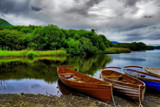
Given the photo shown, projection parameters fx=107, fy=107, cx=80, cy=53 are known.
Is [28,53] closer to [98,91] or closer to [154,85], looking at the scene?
[98,91]

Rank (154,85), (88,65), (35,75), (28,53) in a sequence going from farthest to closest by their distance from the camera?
(28,53), (88,65), (35,75), (154,85)

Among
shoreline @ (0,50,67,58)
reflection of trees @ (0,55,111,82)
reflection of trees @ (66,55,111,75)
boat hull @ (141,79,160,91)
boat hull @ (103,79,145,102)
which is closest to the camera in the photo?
boat hull @ (103,79,145,102)

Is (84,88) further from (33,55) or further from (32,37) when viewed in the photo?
(32,37)

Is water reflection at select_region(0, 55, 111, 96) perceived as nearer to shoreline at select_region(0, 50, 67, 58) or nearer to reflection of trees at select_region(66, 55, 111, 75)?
reflection of trees at select_region(66, 55, 111, 75)

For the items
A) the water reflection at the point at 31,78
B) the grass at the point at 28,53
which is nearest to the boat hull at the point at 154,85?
the water reflection at the point at 31,78

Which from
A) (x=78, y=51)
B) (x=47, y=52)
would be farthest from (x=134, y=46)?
(x=47, y=52)

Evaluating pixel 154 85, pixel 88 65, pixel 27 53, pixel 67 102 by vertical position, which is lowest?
pixel 88 65

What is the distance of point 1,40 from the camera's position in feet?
158

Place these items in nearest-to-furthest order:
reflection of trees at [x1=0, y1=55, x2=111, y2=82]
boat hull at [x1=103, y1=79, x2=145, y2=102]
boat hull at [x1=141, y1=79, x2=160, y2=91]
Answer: boat hull at [x1=103, y1=79, x2=145, y2=102] < boat hull at [x1=141, y1=79, x2=160, y2=91] < reflection of trees at [x1=0, y1=55, x2=111, y2=82]

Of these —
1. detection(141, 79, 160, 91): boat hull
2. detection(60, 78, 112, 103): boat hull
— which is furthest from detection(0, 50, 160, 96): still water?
detection(141, 79, 160, 91): boat hull

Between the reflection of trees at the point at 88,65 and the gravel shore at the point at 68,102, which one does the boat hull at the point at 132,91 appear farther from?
the reflection of trees at the point at 88,65

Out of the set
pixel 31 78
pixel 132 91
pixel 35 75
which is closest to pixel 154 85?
pixel 132 91

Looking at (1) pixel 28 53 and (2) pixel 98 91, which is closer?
(2) pixel 98 91

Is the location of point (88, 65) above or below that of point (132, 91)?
below
